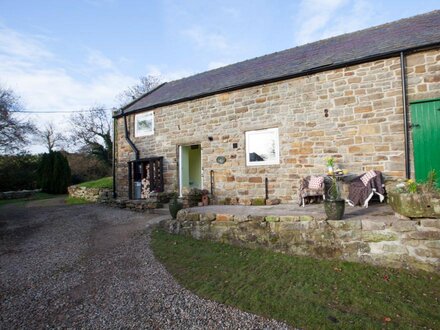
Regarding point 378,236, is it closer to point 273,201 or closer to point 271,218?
point 271,218

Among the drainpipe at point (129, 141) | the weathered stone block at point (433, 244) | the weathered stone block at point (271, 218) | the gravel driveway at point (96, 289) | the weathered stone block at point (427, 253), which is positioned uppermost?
the drainpipe at point (129, 141)

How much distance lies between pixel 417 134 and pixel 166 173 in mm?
8240

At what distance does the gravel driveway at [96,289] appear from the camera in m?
2.84

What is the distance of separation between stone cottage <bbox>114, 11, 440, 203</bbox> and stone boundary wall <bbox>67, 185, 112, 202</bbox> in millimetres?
2811

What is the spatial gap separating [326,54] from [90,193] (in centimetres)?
1281

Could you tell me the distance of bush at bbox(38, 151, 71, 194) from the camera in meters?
18.0

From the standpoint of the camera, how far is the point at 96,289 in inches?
143

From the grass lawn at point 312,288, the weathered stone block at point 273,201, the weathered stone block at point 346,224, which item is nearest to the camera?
the grass lawn at point 312,288

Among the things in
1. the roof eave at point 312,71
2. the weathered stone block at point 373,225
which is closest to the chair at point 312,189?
the weathered stone block at point 373,225

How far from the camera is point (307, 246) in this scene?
A: 4.59 m

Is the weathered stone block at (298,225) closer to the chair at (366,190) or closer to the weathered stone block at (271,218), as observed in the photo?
the weathered stone block at (271,218)

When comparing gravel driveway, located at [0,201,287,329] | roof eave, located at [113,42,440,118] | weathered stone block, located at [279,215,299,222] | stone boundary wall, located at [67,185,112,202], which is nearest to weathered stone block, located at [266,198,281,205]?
weathered stone block, located at [279,215,299,222]

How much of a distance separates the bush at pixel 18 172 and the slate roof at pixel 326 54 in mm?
12907

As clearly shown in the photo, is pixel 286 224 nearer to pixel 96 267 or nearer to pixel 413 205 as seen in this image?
pixel 413 205
